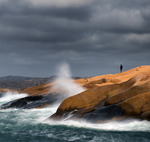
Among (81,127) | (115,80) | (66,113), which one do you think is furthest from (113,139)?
(115,80)

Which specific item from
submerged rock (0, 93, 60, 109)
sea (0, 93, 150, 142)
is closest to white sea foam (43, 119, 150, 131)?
sea (0, 93, 150, 142)

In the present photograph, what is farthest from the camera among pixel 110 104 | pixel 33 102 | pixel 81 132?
pixel 33 102

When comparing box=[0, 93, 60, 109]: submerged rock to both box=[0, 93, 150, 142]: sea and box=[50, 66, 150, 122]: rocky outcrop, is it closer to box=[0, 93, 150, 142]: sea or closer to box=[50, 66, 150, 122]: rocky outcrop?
box=[50, 66, 150, 122]: rocky outcrop

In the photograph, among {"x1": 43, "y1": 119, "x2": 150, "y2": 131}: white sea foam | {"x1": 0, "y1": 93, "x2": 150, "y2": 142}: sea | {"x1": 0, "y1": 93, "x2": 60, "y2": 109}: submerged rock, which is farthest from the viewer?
{"x1": 0, "y1": 93, "x2": 60, "y2": 109}: submerged rock

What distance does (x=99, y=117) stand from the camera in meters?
24.9

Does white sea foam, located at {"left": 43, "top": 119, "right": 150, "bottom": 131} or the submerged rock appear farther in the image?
the submerged rock

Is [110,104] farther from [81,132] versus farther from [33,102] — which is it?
[33,102]

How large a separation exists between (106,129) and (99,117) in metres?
2.48

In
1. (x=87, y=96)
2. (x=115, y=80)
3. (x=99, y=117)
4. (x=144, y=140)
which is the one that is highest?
(x=115, y=80)

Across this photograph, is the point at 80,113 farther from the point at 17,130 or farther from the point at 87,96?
the point at 17,130

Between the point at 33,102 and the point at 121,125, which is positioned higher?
the point at 33,102

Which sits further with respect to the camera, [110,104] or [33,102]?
[33,102]

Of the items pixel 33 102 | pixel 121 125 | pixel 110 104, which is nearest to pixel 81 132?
pixel 121 125

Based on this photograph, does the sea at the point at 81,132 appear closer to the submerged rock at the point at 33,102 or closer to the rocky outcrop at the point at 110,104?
the rocky outcrop at the point at 110,104
